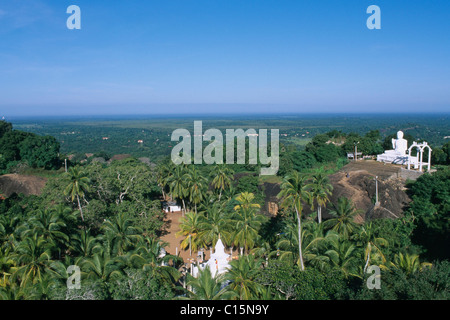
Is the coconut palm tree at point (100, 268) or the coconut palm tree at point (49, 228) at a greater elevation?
the coconut palm tree at point (49, 228)

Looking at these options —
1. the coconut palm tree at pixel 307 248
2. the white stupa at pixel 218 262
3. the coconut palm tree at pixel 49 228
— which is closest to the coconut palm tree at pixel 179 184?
the white stupa at pixel 218 262

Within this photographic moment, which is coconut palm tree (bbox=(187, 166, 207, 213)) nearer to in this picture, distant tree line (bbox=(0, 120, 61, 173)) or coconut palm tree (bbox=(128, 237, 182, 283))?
coconut palm tree (bbox=(128, 237, 182, 283))

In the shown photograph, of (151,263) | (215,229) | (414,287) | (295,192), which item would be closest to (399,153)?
(295,192)

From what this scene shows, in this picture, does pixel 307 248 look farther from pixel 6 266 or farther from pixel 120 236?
pixel 6 266

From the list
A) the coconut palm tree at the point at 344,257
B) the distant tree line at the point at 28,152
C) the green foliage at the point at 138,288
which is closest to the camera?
the green foliage at the point at 138,288

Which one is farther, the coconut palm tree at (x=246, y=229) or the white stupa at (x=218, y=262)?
the coconut palm tree at (x=246, y=229)

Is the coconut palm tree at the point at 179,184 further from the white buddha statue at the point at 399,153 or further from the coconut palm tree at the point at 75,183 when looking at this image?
the white buddha statue at the point at 399,153

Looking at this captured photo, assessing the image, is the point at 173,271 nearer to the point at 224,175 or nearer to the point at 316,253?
the point at 316,253
